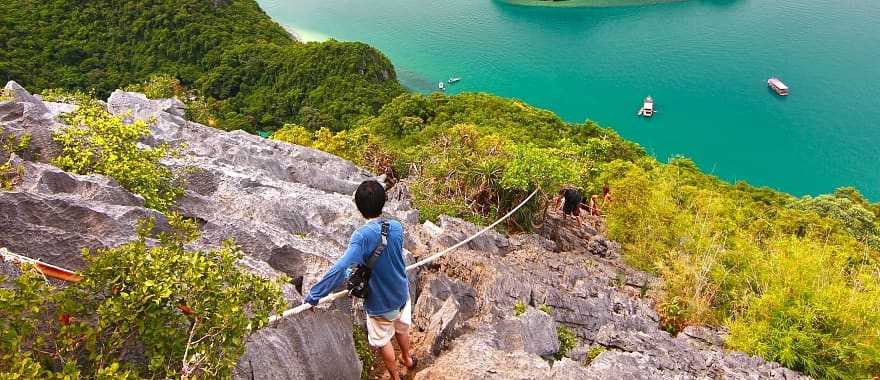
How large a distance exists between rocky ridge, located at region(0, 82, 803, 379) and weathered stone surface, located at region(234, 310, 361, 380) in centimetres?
1

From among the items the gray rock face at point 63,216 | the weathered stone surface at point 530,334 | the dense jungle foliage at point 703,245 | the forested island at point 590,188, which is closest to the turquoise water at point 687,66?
the forested island at point 590,188

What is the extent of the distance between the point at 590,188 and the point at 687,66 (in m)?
43.1

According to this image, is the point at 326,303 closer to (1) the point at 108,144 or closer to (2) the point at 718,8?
(1) the point at 108,144

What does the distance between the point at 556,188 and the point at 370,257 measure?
7.36 m

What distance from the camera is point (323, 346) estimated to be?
4.71 meters

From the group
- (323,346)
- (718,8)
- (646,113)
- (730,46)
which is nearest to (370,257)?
(323,346)

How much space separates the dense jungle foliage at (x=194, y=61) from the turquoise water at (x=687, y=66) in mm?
9254

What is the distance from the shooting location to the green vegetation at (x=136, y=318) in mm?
3131

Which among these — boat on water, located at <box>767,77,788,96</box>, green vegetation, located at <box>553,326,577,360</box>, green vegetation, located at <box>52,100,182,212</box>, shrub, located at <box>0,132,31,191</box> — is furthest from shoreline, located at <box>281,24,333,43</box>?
green vegetation, located at <box>553,326,577,360</box>

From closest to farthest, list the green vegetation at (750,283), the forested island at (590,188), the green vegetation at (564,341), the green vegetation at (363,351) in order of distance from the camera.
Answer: the green vegetation at (363,351) < the green vegetation at (564,341) < the green vegetation at (750,283) < the forested island at (590,188)

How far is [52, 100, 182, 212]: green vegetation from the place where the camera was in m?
5.84

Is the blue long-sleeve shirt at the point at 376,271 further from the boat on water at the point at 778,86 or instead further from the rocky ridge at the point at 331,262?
the boat on water at the point at 778,86

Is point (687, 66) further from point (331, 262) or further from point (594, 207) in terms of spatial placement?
point (331, 262)

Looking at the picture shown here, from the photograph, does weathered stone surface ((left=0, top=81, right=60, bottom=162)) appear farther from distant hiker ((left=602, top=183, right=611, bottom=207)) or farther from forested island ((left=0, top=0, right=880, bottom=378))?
distant hiker ((left=602, top=183, right=611, bottom=207))
